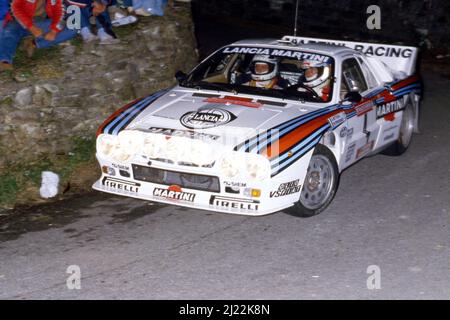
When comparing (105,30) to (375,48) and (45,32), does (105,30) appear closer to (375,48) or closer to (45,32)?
(45,32)

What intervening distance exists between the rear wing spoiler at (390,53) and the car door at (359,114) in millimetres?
909

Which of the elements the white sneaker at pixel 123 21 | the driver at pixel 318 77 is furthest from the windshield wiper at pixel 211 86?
the white sneaker at pixel 123 21

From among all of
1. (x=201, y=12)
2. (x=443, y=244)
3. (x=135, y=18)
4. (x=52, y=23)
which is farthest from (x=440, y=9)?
(x=443, y=244)

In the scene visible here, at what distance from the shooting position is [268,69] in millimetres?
7863

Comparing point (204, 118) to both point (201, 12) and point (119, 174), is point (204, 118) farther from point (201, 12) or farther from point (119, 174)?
point (201, 12)

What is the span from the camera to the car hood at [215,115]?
6.59m

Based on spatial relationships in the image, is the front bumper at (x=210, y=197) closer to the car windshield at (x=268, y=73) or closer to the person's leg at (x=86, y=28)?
the car windshield at (x=268, y=73)

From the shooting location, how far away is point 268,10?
18312mm

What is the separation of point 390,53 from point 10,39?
4422 mm

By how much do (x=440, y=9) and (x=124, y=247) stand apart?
1197 centimetres

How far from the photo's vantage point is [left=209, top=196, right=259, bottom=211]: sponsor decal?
632cm

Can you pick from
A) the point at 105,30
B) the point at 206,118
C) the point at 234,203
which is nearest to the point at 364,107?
the point at 206,118

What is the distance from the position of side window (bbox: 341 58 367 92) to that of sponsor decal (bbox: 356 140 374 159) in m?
0.57

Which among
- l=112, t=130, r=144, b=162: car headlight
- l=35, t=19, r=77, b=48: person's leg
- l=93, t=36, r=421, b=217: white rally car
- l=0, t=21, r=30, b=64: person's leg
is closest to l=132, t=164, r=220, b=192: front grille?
l=93, t=36, r=421, b=217: white rally car
